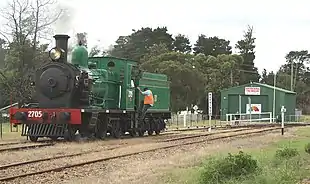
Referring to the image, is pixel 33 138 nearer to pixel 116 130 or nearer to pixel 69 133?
pixel 69 133

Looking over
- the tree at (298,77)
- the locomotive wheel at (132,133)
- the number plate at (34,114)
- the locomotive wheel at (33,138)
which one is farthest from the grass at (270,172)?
the tree at (298,77)

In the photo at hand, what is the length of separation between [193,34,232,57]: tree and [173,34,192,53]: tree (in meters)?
2.39

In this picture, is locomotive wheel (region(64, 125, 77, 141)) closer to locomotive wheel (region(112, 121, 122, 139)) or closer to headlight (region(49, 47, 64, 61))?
headlight (region(49, 47, 64, 61))

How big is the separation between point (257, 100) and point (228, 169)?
5062 cm

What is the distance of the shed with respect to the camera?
58375mm

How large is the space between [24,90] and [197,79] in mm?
33351

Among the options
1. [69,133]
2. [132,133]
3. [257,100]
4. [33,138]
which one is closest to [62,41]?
[69,133]

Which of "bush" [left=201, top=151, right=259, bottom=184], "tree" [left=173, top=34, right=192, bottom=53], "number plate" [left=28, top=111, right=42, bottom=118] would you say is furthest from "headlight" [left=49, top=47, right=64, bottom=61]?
"tree" [left=173, top=34, right=192, bottom=53]

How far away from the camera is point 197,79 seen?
64562 mm

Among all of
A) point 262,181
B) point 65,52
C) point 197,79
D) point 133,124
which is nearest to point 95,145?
point 65,52

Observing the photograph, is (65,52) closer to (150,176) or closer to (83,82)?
(83,82)

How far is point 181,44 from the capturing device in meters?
97.0

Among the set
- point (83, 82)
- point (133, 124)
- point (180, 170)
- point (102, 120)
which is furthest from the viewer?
point (133, 124)

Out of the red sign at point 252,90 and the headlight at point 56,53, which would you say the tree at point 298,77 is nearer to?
the red sign at point 252,90
